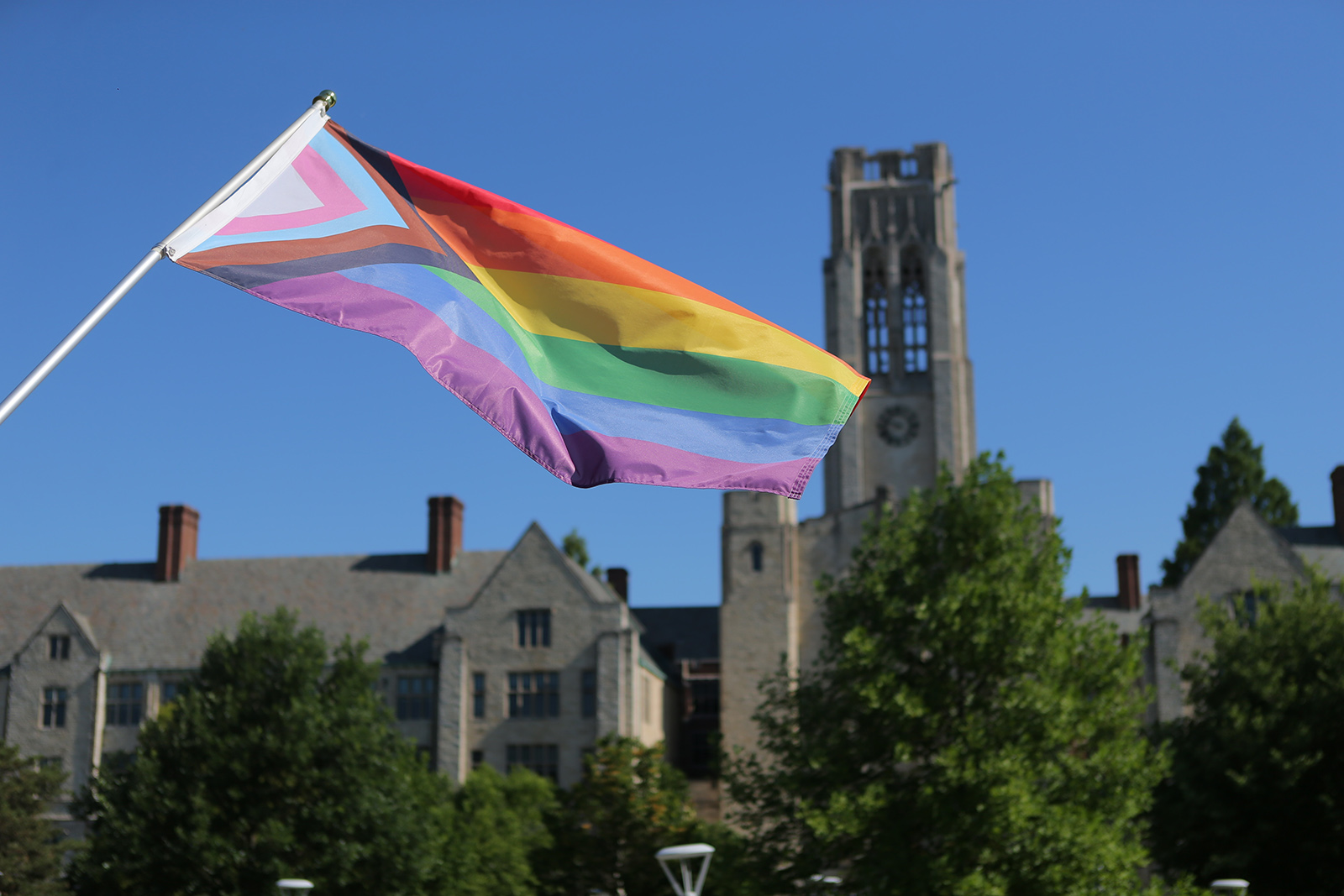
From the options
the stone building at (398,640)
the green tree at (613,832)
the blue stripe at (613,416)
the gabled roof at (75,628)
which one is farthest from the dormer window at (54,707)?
the blue stripe at (613,416)

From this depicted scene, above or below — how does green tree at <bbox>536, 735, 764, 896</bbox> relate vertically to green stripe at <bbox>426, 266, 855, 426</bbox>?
below

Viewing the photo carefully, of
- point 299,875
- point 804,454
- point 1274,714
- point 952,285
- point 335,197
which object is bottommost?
point 299,875

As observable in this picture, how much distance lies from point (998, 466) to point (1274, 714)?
11.0 m


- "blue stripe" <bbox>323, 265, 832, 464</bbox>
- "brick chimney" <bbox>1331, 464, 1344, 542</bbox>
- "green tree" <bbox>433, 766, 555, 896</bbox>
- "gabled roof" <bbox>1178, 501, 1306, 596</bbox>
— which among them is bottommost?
"green tree" <bbox>433, 766, 555, 896</bbox>

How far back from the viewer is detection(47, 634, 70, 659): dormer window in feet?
215

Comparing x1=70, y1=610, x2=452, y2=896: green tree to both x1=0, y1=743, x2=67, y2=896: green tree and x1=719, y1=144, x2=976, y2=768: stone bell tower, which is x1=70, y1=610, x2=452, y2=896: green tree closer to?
x1=0, y1=743, x2=67, y2=896: green tree

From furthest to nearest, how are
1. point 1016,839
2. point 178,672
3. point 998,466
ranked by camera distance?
point 178,672, point 998,466, point 1016,839

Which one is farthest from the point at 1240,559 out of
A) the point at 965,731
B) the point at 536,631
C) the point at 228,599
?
the point at 228,599

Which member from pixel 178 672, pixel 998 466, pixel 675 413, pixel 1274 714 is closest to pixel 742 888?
pixel 998 466

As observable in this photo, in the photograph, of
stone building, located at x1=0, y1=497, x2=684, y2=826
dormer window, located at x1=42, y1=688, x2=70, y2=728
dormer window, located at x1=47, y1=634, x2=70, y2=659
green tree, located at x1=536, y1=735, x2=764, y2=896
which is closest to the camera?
green tree, located at x1=536, y1=735, x2=764, y2=896

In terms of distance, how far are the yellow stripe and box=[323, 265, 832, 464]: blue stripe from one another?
0.34 metres

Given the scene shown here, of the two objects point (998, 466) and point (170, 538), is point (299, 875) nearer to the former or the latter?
point (998, 466)

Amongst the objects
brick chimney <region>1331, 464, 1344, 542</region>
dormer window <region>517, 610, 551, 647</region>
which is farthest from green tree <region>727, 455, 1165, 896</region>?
brick chimney <region>1331, 464, 1344, 542</region>

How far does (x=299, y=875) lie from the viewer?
3956 cm
